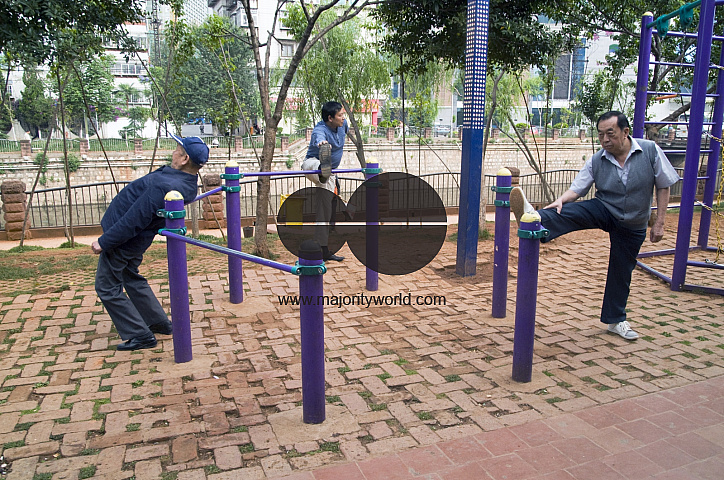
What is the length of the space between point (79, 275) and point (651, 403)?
5459mm

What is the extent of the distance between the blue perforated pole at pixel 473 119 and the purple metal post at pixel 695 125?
1852mm

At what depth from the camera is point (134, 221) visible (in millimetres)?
3709

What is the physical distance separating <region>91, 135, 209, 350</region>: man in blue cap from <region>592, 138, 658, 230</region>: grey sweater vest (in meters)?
2.80

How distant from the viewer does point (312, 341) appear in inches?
115

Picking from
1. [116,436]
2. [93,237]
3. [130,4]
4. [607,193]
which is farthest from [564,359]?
[93,237]

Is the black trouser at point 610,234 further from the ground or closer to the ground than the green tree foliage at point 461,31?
closer to the ground

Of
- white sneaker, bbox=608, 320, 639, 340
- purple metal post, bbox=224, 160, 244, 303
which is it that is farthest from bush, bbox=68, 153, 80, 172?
white sneaker, bbox=608, 320, 639, 340

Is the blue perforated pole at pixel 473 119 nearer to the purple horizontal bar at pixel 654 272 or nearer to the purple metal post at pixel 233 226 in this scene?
the purple horizontal bar at pixel 654 272

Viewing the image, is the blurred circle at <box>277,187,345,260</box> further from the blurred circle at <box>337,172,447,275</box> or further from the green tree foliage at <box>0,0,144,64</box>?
the green tree foliage at <box>0,0,144,64</box>

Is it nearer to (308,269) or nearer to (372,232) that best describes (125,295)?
(308,269)

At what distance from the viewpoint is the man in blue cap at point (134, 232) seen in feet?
12.2

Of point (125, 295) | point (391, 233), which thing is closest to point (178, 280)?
point (125, 295)

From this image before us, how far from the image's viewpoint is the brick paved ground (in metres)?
2.74

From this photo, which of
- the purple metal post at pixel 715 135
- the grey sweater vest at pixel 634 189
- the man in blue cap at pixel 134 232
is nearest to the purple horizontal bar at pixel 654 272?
the purple metal post at pixel 715 135
